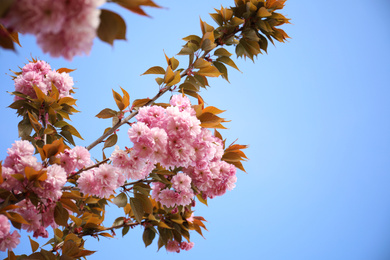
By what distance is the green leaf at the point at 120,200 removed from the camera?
1.13 m

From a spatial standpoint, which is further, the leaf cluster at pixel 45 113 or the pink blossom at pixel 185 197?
the leaf cluster at pixel 45 113

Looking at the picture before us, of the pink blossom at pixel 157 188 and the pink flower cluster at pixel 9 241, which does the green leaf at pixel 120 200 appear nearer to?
the pink blossom at pixel 157 188

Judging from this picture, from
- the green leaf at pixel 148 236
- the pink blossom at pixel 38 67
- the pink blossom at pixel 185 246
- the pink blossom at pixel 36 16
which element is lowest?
the pink blossom at pixel 36 16

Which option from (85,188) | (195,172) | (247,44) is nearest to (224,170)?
(195,172)

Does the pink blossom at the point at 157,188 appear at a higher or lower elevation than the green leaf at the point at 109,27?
higher

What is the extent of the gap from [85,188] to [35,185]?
220 mm

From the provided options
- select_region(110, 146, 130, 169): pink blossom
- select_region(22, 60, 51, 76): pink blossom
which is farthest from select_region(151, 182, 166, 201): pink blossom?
select_region(22, 60, 51, 76): pink blossom

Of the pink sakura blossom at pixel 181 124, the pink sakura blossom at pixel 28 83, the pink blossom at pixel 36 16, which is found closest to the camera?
the pink blossom at pixel 36 16

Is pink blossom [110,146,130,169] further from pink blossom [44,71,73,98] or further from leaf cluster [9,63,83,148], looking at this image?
pink blossom [44,71,73,98]

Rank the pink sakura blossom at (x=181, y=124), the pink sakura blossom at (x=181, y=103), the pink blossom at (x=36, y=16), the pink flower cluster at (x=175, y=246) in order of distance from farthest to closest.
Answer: the pink flower cluster at (x=175, y=246) < the pink sakura blossom at (x=181, y=103) < the pink sakura blossom at (x=181, y=124) < the pink blossom at (x=36, y=16)

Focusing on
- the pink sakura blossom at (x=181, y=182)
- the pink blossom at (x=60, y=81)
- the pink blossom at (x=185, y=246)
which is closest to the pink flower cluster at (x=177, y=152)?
the pink sakura blossom at (x=181, y=182)

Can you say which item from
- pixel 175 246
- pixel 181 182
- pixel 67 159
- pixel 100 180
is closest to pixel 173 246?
pixel 175 246

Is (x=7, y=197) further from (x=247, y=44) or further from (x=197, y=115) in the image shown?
(x=247, y=44)

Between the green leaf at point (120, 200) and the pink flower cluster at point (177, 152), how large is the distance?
116 mm
